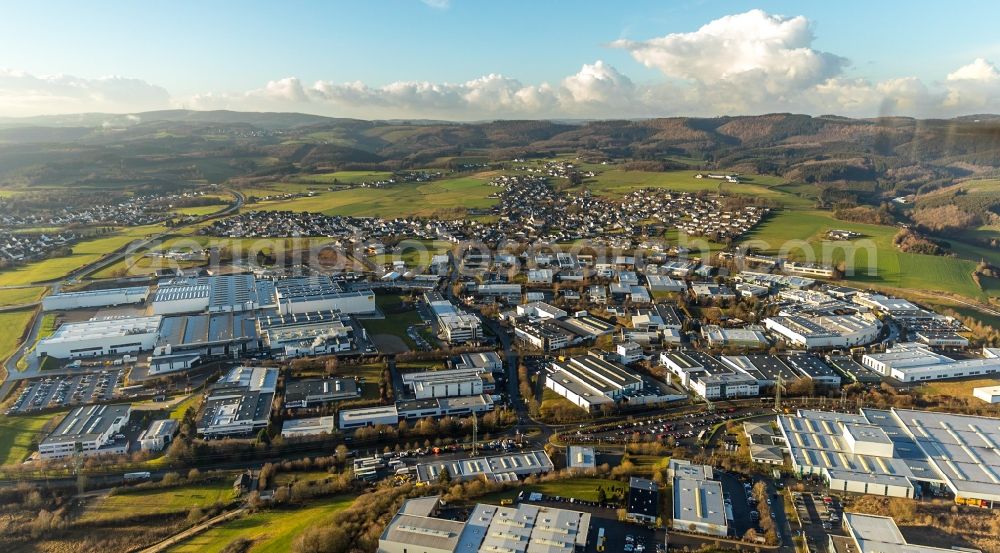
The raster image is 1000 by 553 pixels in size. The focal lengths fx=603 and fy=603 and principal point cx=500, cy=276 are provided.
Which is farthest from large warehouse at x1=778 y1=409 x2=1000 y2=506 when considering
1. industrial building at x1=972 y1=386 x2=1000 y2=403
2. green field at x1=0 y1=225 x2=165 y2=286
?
green field at x1=0 y1=225 x2=165 y2=286

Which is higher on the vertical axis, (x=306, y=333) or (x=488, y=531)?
(x=306, y=333)

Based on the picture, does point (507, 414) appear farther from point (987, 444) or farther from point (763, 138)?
point (763, 138)

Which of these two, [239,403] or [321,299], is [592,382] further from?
[321,299]

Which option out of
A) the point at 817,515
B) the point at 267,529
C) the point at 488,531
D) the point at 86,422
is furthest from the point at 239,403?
the point at 817,515

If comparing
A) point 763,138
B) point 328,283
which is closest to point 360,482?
point 328,283

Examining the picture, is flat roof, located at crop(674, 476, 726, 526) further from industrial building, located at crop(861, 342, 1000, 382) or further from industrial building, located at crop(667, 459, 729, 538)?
industrial building, located at crop(861, 342, 1000, 382)

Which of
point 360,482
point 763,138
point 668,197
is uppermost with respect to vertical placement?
point 763,138
